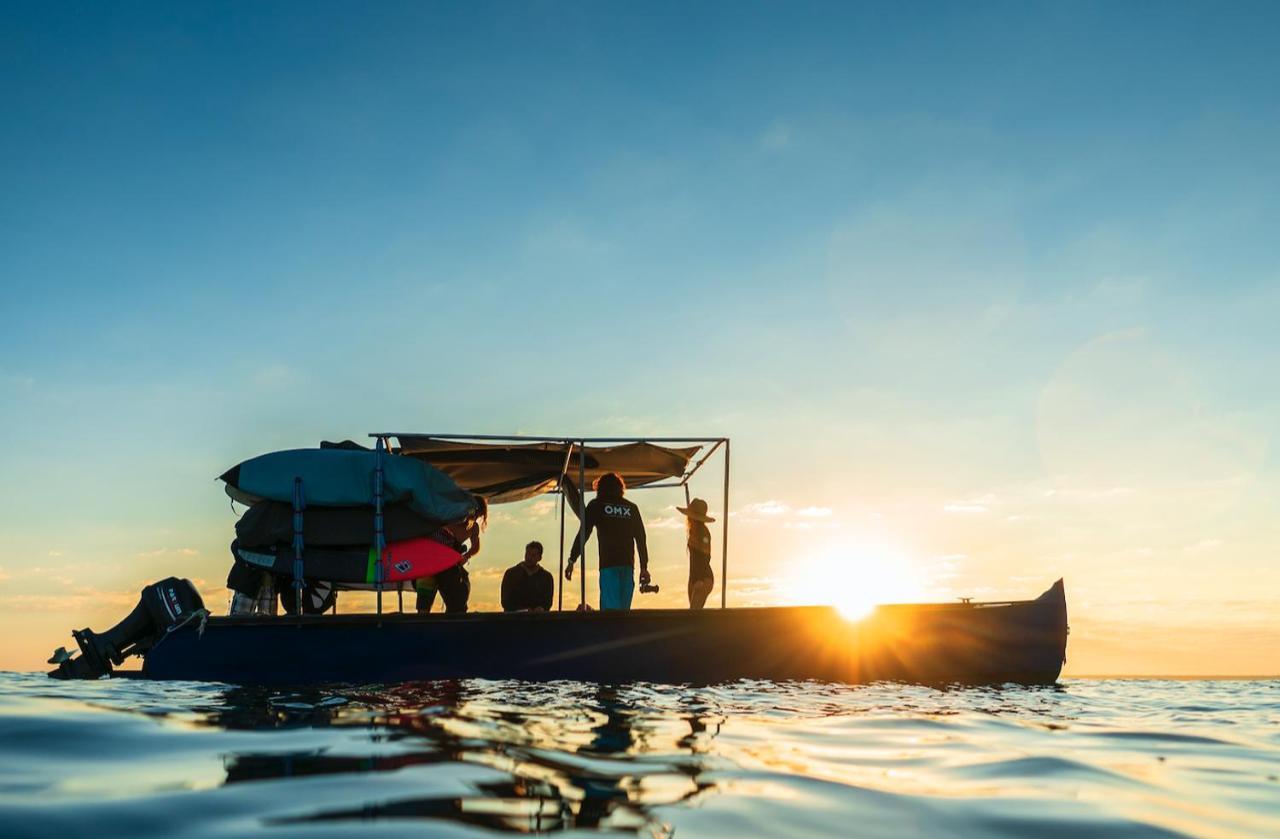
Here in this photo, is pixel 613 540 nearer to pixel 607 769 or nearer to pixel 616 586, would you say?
pixel 616 586

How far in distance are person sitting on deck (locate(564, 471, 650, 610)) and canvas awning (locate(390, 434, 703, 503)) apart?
26.4 inches

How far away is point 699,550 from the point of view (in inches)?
475

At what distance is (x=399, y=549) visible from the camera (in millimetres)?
9555

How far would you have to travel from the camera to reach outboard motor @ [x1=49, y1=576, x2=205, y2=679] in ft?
30.0

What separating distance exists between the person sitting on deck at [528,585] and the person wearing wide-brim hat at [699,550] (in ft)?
6.50

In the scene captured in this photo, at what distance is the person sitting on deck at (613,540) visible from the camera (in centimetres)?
1065

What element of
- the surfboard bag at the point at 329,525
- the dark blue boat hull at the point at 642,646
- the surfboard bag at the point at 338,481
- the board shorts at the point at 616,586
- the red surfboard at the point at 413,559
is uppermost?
the surfboard bag at the point at 338,481

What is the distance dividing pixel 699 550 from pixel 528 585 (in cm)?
234

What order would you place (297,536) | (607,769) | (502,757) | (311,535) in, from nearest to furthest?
1. (607,769)
2. (502,757)
3. (297,536)
4. (311,535)

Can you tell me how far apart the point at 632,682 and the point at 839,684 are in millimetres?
2219

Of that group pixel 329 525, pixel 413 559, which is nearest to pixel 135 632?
pixel 329 525

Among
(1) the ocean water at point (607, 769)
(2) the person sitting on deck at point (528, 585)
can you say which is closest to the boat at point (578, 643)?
(2) the person sitting on deck at point (528, 585)

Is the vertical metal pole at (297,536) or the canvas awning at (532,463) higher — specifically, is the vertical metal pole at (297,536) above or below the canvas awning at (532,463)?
below

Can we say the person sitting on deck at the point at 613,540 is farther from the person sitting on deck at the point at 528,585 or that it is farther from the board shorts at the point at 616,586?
the person sitting on deck at the point at 528,585
